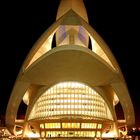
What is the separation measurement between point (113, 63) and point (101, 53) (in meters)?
3.26

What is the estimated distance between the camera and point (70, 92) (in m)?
46.0

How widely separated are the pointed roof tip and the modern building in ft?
26.7

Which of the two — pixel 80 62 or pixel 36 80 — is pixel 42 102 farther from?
pixel 80 62

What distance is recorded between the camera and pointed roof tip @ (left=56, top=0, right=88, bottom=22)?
179 ft

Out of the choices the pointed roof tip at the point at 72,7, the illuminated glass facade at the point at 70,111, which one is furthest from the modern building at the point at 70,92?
the pointed roof tip at the point at 72,7

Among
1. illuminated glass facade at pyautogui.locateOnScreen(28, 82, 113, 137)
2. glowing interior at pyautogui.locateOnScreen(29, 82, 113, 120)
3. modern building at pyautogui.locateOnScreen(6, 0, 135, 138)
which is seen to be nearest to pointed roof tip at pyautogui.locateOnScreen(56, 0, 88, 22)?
modern building at pyautogui.locateOnScreen(6, 0, 135, 138)

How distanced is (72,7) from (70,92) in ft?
54.4

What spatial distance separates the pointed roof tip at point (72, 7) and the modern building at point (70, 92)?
320 inches

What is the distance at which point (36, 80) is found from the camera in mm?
44969

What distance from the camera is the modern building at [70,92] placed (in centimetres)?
4356

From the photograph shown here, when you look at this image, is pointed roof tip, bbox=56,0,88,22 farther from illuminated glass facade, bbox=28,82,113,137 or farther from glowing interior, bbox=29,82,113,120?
illuminated glass facade, bbox=28,82,113,137

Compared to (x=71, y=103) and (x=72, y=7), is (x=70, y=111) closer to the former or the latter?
(x=71, y=103)

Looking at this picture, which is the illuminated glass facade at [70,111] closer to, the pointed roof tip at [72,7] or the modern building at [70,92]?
the modern building at [70,92]

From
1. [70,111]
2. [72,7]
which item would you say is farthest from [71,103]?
[72,7]
